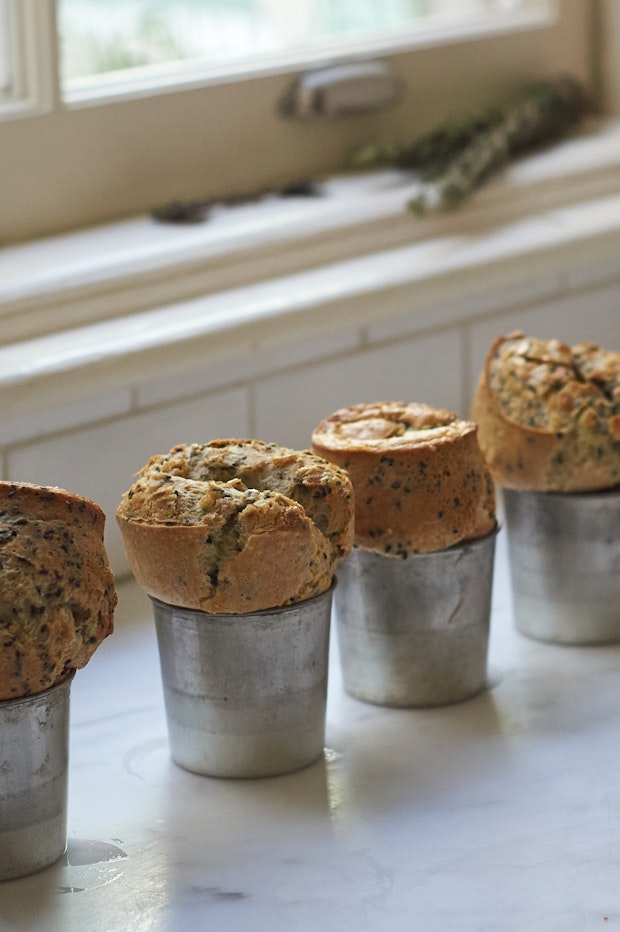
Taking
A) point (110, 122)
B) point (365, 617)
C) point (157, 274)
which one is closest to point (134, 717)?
point (365, 617)

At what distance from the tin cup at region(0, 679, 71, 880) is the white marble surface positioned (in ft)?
0.06

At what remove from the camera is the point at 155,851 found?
0.94 m

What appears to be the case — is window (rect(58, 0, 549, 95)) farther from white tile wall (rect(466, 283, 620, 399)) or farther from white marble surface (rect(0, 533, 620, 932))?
white marble surface (rect(0, 533, 620, 932))

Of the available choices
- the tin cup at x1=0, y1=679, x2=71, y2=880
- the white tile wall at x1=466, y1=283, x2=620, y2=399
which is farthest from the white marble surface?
the white tile wall at x1=466, y1=283, x2=620, y2=399

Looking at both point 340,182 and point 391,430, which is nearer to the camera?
point 391,430

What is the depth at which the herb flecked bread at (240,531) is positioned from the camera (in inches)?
38.0

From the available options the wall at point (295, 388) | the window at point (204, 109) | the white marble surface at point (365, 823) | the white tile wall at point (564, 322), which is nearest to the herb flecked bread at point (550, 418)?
the white marble surface at point (365, 823)

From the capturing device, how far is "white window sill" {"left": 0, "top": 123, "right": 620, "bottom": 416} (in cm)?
140

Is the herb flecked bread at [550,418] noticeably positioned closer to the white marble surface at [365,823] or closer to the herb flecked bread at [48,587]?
the white marble surface at [365,823]

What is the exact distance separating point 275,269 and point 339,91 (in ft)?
0.96

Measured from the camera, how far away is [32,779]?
893 millimetres

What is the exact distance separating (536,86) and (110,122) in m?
0.66

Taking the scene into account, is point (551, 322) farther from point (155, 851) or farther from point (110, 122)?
point (155, 851)

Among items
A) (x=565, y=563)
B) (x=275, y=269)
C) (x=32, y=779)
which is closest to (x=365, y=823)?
(x=32, y=779)
